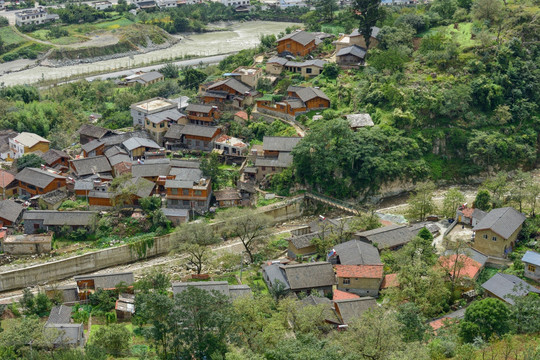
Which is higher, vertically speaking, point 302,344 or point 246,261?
point 302,344

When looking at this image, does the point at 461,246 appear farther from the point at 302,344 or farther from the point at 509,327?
the point at 302,344

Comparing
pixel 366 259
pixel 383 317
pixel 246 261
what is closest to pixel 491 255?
pixel 366 259

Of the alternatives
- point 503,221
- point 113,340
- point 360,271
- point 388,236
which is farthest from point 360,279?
point 113,340

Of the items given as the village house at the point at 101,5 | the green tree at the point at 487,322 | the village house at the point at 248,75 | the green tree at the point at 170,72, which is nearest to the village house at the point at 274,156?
the village house at the point at 248,75

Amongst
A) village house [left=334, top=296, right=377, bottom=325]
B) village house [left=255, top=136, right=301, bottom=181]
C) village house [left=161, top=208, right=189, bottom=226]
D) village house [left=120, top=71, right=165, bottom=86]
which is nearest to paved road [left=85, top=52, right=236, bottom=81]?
village house [left=120, top=71, right=165, bottom=86]

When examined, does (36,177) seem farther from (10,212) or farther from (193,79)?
(193,79)

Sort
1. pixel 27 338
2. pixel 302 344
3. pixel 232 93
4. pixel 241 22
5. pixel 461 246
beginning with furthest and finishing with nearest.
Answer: pixel 241 22, pixel 232 93, pixel 461 246, pixel 27 338, pixel 302 344
